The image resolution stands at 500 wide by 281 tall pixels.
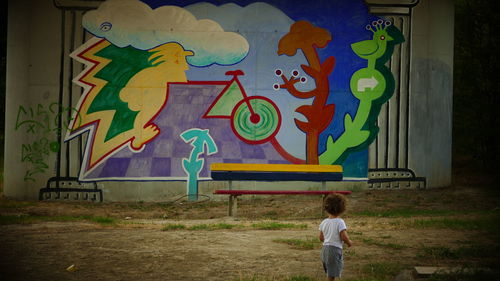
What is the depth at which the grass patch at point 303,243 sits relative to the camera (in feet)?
28.9

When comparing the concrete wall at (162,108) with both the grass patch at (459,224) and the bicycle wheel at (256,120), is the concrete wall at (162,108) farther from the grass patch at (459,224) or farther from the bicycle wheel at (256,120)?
the grass patch at (459,224)

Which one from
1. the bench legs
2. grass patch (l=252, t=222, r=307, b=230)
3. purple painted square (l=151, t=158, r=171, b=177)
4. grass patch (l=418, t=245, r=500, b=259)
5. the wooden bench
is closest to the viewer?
grass patch (l=418, t=245, r=500, b=259)

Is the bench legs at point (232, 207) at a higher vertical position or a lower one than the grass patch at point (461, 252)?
higher

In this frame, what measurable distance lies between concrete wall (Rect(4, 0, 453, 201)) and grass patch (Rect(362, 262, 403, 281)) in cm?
721

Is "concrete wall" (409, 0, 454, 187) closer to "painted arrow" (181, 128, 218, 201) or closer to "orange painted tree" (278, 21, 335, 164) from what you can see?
"orange painted tree" (278, 21, 335, 164)

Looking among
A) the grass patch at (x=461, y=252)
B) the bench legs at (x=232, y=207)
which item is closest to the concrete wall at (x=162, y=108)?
the bench legs at (x=232, y=207)

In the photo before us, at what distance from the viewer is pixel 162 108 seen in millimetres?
14758

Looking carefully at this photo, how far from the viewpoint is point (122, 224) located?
36.8 feet

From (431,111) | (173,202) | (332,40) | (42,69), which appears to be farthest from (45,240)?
(431,111)

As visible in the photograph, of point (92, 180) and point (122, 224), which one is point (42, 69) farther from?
point (122, 224)

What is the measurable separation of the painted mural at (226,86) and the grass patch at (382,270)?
23.6ft

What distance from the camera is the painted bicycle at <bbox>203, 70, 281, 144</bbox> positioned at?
14773 mm

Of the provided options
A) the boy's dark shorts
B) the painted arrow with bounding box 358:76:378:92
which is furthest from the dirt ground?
the painted arrow with bounding box 358:76:378:92

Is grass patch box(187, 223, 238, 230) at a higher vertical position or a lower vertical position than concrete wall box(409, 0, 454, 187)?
lower
